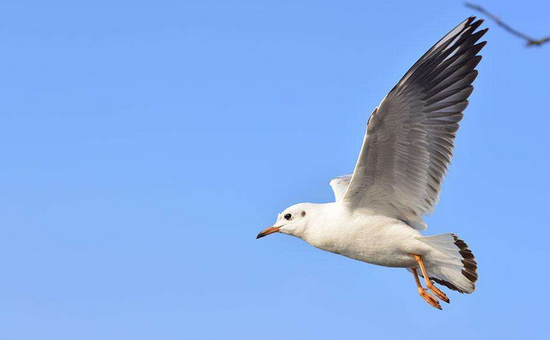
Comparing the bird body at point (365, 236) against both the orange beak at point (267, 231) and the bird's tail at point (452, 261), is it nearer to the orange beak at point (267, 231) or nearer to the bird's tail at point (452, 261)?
the bird's tail at point (452, 261)

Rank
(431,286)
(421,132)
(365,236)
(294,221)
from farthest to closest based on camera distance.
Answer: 1. (294,221)
2. (431,286)
3. (365,236)
4. (421,132)

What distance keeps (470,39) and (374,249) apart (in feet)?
8.40

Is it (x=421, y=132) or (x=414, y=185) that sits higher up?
(x=421, y=132)

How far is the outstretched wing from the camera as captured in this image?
25.2ft

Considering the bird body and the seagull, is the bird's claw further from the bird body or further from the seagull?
the bird body

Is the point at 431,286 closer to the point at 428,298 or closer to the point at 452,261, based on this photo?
the point at 428,298

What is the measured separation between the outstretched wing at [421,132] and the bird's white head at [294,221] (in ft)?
1.80

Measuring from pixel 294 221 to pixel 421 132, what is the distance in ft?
6.05

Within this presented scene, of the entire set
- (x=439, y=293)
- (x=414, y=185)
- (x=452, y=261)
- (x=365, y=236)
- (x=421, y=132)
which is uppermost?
(x=421, y=132)

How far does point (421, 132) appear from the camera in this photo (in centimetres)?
782

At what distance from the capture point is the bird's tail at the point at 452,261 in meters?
7.95

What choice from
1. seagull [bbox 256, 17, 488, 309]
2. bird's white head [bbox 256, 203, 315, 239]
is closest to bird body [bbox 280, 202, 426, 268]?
seagull [bbox 256, 17, 488, 309]

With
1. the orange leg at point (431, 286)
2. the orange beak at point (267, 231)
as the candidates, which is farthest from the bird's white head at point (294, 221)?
the orange leg at point (431, 286)

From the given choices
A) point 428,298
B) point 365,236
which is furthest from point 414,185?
point 428,298
